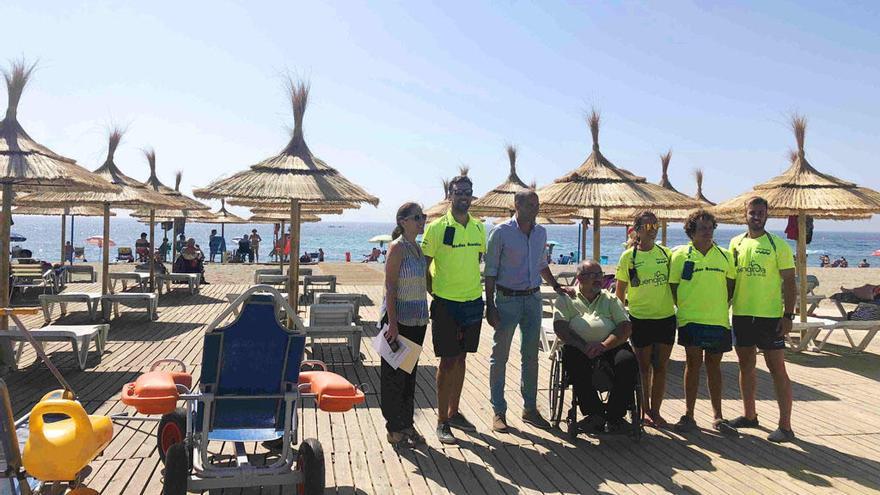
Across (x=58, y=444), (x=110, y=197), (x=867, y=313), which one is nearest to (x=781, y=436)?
(x=58, y=444)

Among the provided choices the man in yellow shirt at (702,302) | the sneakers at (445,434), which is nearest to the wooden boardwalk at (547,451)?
the sneakers at (445,434)

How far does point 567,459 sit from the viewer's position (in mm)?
4246

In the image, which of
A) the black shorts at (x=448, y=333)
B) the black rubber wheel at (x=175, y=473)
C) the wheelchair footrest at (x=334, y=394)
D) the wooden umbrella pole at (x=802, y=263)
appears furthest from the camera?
the wooden umbrella pole at (x=802, y=263)

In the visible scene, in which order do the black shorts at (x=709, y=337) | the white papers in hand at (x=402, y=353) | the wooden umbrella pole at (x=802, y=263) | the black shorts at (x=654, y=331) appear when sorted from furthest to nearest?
the wooden umbrella pole at (x=802, y=263)
the black shorts at (x=654, y=331)
the black shorts at (x=709, y=337)
the white papers in hand at (x=402, y=353)

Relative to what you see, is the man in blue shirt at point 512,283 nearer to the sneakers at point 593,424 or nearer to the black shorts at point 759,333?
the sneakers at point 593,424

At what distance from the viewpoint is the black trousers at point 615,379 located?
4.45m

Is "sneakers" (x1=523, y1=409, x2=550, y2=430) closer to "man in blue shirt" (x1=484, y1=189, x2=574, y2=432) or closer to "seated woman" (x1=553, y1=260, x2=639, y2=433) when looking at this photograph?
"man in blue shirt" (x1=484, y1=189, x2=574, y2=432)

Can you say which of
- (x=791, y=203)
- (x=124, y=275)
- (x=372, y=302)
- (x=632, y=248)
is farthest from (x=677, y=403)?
(x=124, y=275)

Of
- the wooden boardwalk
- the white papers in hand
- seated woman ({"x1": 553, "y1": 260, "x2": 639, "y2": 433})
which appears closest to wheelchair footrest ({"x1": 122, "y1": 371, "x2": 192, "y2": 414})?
the wooden boardwalk

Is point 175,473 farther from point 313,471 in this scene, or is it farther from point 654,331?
point 654,331

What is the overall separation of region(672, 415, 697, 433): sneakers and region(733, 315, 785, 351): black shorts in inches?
25.9

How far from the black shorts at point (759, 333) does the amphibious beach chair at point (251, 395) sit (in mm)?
2926

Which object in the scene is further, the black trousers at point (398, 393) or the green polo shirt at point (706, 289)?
the green polo shirt at point (706, 289)

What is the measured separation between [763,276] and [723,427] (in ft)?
3.67
